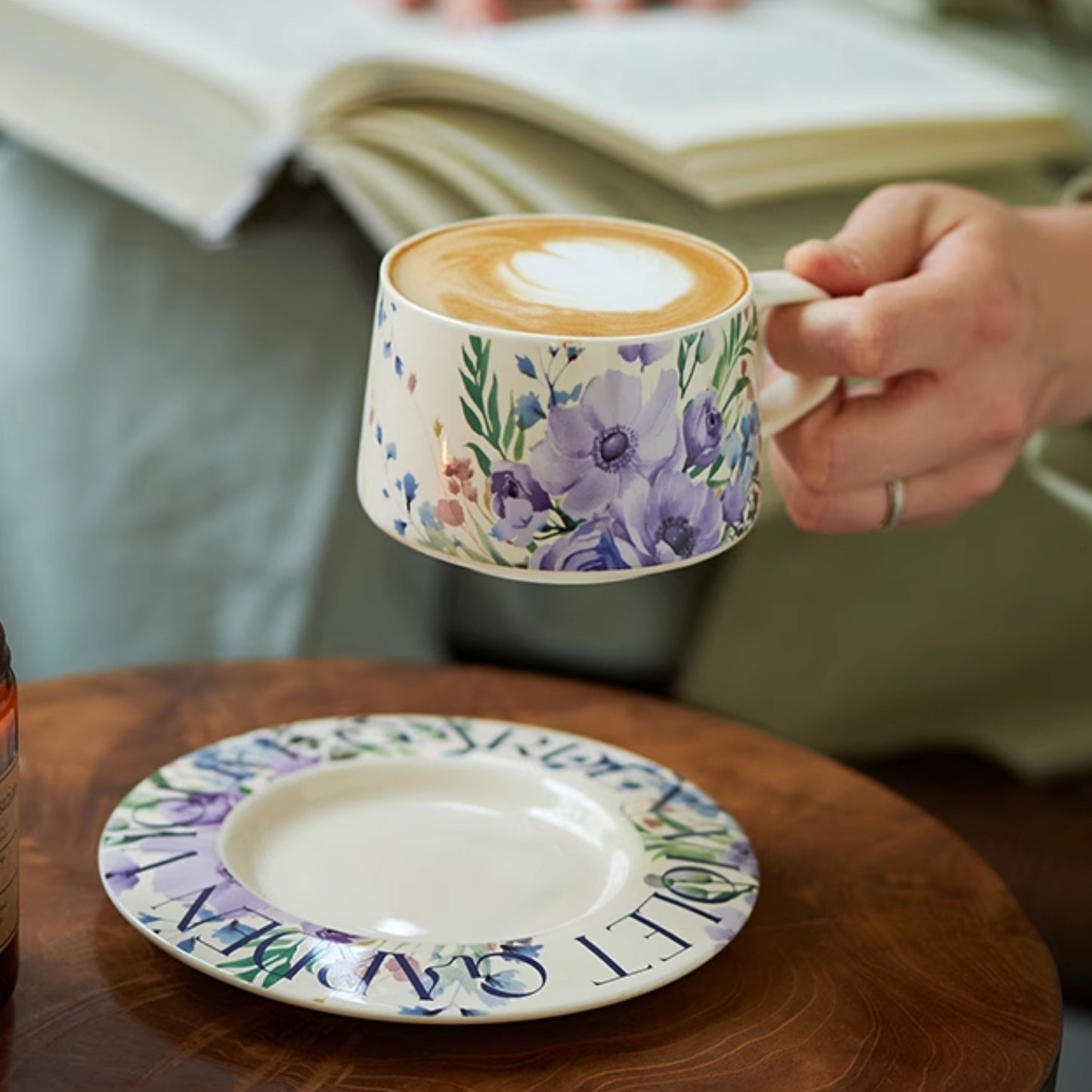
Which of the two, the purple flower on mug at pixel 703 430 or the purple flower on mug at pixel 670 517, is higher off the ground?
the purple flower on mug at pixel 703 430

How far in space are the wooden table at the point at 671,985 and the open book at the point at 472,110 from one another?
0.38 m

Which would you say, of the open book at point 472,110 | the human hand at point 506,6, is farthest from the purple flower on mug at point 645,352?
the human hand at point 506,6

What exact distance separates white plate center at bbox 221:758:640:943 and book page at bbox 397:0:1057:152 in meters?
0.45

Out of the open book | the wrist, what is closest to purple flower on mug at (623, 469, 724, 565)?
the wrist

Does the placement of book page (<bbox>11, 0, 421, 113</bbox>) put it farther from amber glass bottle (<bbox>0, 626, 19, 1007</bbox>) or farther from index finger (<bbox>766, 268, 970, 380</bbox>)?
amber glass bottle (<bbox>0, 626, 19, 1007</bbox>)

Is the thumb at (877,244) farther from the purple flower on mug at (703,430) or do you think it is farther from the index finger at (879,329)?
the purple flower on mug at (703,430)

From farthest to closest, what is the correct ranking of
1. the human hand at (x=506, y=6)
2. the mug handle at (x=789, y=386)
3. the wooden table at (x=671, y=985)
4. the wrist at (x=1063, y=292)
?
1. the human hand at (x=506, y=6)
2. the wrist at (x=1063, y=292)
3. the mug handle at (x=789, y=386)
4. the wooden table at (x=671, y=985)

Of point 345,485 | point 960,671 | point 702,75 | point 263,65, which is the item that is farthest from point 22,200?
point 960,671

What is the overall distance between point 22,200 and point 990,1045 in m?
0.88

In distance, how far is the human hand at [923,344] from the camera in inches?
24.6

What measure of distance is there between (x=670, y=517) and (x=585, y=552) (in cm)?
3

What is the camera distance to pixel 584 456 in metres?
0.52

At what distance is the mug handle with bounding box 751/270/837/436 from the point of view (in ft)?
1.95

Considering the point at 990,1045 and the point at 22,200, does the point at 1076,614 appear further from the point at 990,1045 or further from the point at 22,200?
the point at 22,200
